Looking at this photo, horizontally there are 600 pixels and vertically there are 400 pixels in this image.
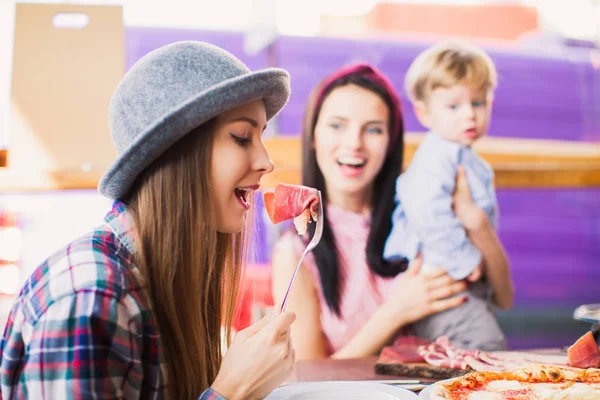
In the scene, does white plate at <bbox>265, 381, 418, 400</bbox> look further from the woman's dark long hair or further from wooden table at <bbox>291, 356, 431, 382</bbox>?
the woman's dark long hair

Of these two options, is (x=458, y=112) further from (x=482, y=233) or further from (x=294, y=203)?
(x=294, y=203)

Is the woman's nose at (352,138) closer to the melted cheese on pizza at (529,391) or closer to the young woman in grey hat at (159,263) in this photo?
the young woman in grey hat at (159,263)

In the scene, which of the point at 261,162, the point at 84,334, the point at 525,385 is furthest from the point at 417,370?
the point at 84,334

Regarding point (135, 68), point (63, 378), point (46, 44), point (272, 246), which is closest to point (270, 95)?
point (135, 68)

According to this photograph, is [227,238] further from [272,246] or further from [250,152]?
[272,246]

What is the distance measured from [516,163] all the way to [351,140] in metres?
1.10

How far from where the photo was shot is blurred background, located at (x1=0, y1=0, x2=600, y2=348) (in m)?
2.60

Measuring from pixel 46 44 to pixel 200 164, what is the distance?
5.53 feet

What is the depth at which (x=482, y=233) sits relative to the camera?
304cm

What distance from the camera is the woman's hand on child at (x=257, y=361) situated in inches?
45.3

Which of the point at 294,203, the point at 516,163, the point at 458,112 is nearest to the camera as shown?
the point at 294,203

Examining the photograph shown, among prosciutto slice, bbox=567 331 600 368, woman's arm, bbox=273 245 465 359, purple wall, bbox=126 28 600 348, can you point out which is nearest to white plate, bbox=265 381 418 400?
prosciutto slice, bbox=567 331 600 368

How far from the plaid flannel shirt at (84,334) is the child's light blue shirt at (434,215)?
1922 mm

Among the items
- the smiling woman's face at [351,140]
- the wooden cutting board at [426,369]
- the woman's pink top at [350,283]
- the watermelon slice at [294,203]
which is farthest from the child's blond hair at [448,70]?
the watermelon slice at [294,203]
